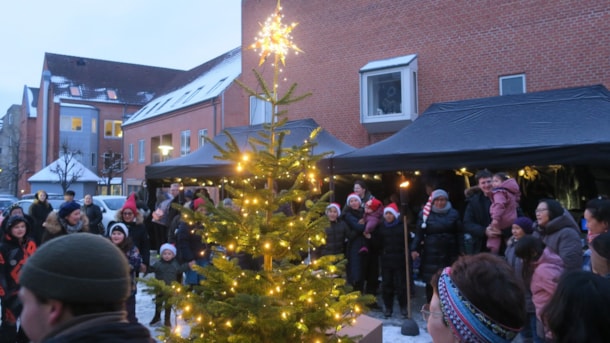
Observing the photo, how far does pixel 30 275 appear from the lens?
1459mm

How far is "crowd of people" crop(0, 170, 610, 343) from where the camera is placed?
1.47 metres

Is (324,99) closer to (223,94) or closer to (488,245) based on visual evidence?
(223,94)

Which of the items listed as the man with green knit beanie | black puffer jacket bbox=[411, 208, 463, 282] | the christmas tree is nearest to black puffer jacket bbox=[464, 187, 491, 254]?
black puffer jacket bbox=[411, 208, 463, 282]

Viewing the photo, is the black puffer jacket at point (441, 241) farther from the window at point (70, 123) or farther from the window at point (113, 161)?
the window at point (70, 123)

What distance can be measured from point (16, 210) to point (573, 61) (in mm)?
12038

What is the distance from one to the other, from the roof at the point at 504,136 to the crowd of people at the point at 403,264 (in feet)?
2.34

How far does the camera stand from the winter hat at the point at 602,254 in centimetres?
313

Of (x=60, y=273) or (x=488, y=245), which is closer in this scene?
(x=60, y=273)

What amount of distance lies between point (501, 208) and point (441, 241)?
99 cm

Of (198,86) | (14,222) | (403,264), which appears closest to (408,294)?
(403,264)

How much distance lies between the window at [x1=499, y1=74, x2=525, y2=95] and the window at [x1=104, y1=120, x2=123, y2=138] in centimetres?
3549

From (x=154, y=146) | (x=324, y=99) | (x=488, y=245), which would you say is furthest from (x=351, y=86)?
(x=154, y=146)

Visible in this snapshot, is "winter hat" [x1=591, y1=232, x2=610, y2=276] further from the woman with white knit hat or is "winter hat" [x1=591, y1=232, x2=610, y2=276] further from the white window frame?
the white window frame

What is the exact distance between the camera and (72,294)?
4.73 feet
